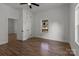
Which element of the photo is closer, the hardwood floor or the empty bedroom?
the hardwood floor

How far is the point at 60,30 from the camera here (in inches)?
260

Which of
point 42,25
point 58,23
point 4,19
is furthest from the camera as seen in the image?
point 42,25

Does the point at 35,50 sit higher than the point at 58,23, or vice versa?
the point at 58,23

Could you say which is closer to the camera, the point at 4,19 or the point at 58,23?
the point at 4,19

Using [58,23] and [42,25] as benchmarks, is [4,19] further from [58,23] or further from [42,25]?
[58,23]

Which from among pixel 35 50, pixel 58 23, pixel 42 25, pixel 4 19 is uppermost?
pixel 4 19

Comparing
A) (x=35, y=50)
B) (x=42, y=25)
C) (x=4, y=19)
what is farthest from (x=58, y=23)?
(x=4, y=19)

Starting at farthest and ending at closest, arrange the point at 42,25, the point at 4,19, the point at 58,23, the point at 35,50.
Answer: the point at 42,25 < the point at 58,23 < the point at 4,19 < the point at 35,50

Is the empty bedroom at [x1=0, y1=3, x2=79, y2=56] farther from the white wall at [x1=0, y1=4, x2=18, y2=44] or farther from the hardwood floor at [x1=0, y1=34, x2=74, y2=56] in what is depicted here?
the hardwood floor at [x1=0, y1=34, x2=74, y2=56]

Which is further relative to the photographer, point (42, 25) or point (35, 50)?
point (42, 25)

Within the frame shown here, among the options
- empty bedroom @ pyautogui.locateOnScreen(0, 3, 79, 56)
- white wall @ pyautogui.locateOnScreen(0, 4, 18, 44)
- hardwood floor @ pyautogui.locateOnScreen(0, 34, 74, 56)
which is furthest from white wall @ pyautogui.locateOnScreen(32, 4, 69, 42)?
white wall @ pyautogui.locateOnScreen(0, 4, 18, 44)

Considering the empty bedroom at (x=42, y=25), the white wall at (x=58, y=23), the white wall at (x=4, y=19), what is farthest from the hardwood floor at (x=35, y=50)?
the white wall at (x=58, y=23)

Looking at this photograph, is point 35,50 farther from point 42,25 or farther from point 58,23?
point 42,25

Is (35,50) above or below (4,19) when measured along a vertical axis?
below
